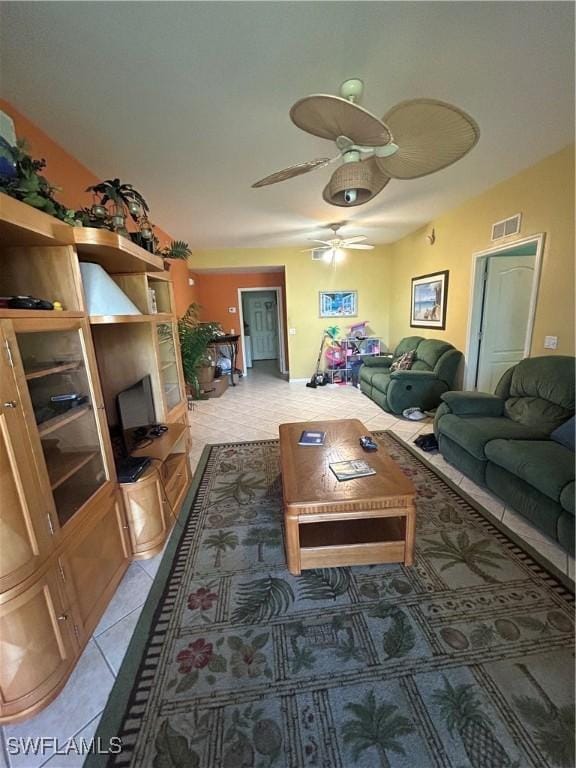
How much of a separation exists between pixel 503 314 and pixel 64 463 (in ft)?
15.1

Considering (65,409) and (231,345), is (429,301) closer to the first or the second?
(231,345)

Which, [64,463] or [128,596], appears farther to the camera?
[128,596]

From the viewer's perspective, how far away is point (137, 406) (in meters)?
2.26

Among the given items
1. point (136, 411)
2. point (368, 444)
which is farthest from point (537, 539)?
point (136, 411)

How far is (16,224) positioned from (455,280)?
444cm

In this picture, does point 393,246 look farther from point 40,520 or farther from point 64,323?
point 40,520

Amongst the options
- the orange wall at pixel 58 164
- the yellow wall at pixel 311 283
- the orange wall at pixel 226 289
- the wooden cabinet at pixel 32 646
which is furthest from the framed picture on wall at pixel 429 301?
the wooden cabinet at pixel 32 646

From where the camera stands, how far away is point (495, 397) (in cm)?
272

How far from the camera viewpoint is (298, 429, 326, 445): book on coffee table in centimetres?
216

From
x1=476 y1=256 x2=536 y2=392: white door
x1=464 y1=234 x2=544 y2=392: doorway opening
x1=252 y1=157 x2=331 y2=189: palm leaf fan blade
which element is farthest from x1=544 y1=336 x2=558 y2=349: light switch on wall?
x1=252 y1=157 x2=331 y2=189: palm leaf fan blade

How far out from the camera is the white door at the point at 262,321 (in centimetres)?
854

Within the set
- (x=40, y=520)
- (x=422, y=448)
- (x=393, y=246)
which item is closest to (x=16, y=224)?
(x=40, y=520)

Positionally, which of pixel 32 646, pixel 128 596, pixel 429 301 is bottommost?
pixel 128 596

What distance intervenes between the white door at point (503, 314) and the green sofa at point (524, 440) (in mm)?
1164
